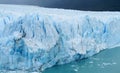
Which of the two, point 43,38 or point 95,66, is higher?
point 43,38

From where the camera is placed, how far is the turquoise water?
13.2ft

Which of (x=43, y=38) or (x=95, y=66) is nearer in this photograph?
(x=43, y=38)

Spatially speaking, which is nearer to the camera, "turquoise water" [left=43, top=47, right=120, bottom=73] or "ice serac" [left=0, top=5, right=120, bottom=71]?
"ice serac" [left=0, top=5, right=120, bottom=71]

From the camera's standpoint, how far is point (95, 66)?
165 inches

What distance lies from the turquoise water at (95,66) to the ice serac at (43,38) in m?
0.10

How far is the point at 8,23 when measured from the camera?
3803mm

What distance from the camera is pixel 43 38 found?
392cm

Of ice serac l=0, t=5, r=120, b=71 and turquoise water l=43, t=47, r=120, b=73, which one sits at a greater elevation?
ice serac l=0, t=5, r=120, b=71

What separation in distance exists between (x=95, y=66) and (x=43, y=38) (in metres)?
1.04

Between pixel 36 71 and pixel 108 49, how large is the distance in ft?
5.95

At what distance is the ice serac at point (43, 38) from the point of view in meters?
3.73

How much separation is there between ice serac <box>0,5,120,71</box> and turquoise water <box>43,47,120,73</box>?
0.10 meters

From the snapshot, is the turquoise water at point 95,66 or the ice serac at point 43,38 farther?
the turquoise water at point 95,66

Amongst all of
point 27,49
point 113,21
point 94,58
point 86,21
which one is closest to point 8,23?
point 27,49
